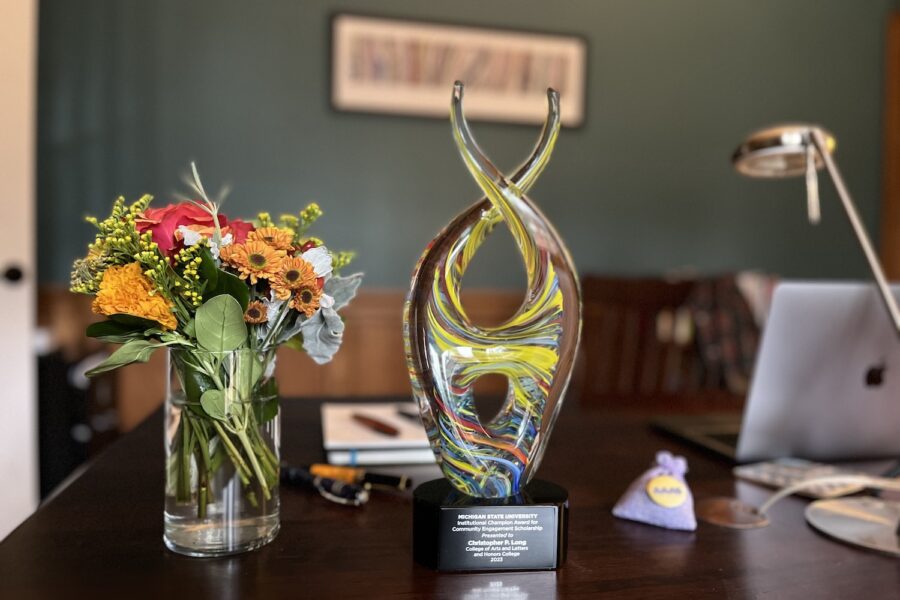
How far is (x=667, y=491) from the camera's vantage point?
0.89m

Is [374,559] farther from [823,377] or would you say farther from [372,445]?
[823,377]

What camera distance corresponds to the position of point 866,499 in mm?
1023

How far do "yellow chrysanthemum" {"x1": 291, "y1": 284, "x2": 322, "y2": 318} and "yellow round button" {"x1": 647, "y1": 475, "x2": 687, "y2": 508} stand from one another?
17.8 inches

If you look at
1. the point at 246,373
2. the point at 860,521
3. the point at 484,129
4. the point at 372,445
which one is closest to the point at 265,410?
the point at 246,373

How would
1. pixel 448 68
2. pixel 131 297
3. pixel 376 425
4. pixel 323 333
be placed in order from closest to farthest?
pixel 131 297
pixel 323 333
pixel 376 425
pixel 448 68

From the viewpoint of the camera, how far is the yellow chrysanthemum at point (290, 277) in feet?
2.36

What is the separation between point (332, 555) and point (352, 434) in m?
0.40

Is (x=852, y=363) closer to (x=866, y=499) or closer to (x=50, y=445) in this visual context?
(x=866, y=499)

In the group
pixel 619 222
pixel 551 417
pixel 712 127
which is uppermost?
pixel 712 127

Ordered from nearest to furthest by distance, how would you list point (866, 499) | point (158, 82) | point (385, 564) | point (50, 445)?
1. point (385, 564)
2. point (866, 499)
3. point (50, 445)
4. point (158, 82)

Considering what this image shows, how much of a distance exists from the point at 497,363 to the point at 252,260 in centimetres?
26

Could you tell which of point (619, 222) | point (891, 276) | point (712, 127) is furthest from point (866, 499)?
point (891, 276)

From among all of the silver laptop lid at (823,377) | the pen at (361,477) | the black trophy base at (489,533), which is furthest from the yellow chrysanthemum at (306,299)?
the silver laptop lid at (823,377)

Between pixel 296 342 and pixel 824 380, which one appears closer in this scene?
pixel 296 342
